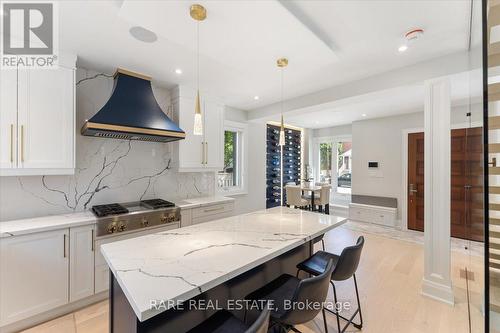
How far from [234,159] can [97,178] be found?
8.16 ft

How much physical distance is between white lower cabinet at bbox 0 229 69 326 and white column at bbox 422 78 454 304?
3730 millimetres

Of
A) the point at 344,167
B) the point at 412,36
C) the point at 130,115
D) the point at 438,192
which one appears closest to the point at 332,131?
the point at 344,167

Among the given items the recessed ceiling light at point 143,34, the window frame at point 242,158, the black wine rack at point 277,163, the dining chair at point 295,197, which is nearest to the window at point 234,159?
the window frame at point 242,158

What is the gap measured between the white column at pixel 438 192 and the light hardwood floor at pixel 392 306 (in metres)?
0.18

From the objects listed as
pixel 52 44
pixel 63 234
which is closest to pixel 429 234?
pixel 63 234

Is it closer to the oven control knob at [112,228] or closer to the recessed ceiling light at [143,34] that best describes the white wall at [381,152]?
the recessed ceiling light at [143,34]

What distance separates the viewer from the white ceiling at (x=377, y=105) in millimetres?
2750

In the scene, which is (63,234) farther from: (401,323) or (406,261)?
(406,261)

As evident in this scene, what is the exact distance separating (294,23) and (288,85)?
4.96 feet

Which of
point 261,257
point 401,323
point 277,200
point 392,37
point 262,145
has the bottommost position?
point 401,323

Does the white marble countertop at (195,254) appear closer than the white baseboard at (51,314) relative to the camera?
Yes

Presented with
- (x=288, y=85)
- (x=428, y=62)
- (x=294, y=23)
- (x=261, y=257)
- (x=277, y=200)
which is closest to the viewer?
(x=261, y=257)

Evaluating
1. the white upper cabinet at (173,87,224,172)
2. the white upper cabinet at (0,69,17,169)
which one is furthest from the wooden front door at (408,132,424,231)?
the white upper cabinet at (0,69,17,169)

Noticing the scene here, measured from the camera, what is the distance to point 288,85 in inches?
121
